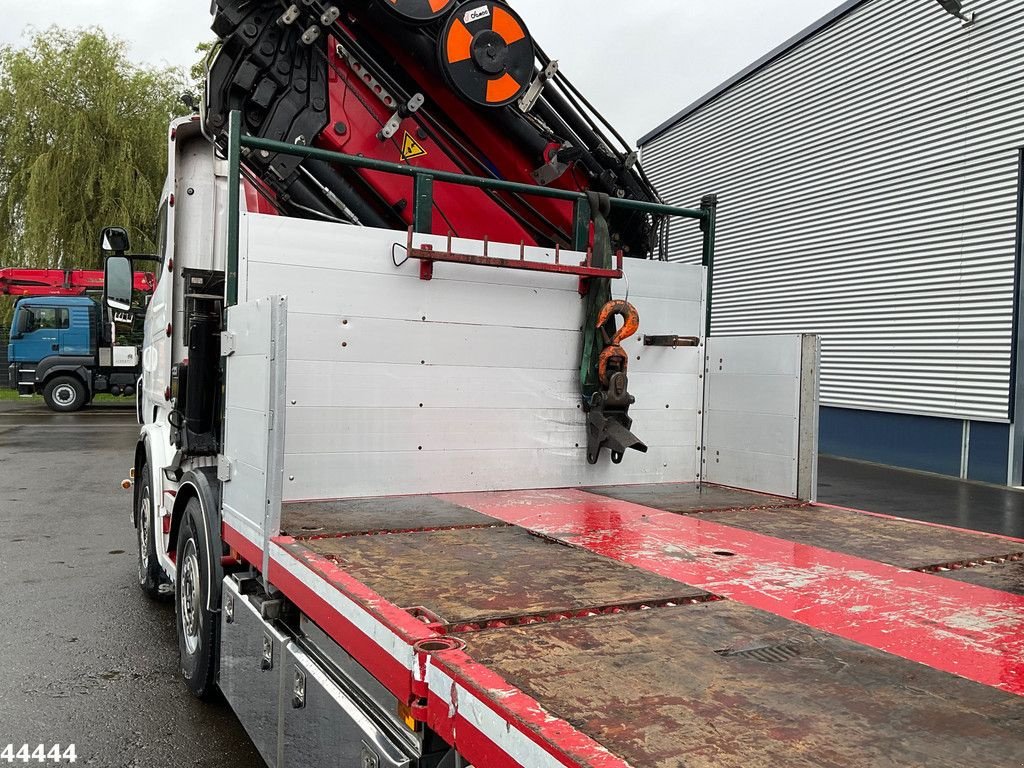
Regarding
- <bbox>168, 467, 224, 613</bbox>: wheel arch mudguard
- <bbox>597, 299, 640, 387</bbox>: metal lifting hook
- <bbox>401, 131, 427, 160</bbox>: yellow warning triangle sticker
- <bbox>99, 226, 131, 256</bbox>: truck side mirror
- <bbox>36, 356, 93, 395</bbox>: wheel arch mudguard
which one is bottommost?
<bbox>168, 467, 224, 613</bbox>: wheel arch mudguard

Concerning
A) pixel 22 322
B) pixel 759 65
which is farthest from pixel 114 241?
pixel 22 322

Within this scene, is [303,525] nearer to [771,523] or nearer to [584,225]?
[771,523]

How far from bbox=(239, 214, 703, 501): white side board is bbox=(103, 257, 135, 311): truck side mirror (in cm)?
210

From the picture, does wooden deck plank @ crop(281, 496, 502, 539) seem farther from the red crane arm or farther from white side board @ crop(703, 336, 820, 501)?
the red crane arm

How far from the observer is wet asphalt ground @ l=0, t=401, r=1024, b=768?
363cm

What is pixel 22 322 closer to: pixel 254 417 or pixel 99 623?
pixel 99 623

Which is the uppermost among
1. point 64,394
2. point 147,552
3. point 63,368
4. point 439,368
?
point 439,368

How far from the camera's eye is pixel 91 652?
183 inches

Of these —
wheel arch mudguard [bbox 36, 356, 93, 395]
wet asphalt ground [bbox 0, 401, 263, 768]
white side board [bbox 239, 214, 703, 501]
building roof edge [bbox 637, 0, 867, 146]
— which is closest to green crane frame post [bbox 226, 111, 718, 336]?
white side board [bbox 239, 214, 703, 501]

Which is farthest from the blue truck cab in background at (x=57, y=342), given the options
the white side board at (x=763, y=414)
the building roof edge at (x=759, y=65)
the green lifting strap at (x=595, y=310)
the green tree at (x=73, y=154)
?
the white side board at (x=763, y=414)

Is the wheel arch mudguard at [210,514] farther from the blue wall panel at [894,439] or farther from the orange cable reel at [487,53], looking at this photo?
the blue wall panel at [894,439]

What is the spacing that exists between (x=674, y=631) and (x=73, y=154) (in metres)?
26.0

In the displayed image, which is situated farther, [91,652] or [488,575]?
[91,652]

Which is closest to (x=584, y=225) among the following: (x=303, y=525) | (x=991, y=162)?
(x=303, y=525)
